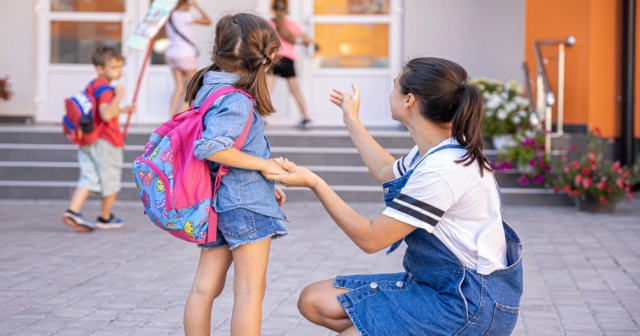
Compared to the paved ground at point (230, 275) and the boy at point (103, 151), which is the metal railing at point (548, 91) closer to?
the paved ground at point (230, 275)

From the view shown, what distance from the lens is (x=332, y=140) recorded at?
988cm

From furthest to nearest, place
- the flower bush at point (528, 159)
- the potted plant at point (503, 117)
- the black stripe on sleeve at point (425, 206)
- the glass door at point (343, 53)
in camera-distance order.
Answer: the glass door at point (343, 53) → the potted plant at point (503, 117) → the flower bush at point (528, 159) → the black stripe on sleeve at point (425, 206)

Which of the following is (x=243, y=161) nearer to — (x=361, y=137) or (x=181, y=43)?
(x=361, y=137)

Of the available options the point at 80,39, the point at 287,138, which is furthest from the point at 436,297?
the point at 80,39

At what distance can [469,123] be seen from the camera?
2770 mm

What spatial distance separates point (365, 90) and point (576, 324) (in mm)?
7583

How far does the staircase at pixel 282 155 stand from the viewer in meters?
9.29

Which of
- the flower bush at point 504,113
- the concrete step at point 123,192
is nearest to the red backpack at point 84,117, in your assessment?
the concrete step at point 123,192

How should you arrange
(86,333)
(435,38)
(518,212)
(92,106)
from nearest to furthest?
(86,333) < (92,106) < (518,212) < (435,38)

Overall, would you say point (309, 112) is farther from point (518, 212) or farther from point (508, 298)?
point (508, 298)

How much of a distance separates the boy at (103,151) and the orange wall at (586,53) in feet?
17.9

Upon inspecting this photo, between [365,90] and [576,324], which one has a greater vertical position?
[365,90]

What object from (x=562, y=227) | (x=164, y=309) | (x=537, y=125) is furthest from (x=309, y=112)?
(x=164, y=309)

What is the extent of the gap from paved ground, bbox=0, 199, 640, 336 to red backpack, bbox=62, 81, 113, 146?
2.68ft
